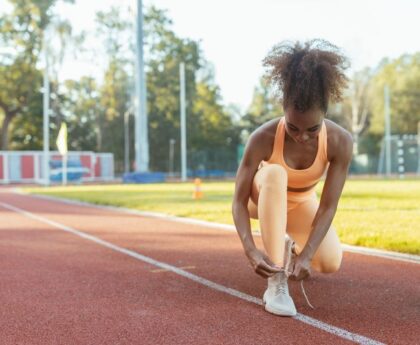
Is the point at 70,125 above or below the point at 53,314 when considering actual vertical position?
above

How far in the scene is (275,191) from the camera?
10.7 feet

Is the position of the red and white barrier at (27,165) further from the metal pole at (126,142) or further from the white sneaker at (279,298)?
the white sneaker at (279,298)

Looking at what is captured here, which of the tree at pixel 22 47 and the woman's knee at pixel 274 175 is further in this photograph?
the tree at pixel 22 47

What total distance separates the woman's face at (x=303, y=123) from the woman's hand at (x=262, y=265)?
75 centimetres

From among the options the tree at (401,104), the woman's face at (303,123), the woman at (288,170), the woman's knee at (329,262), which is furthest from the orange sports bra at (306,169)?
the tree at (401,104)

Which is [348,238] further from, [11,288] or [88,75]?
[88,75]

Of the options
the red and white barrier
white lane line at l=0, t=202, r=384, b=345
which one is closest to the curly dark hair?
white lane line at l=0, t=202, r=384, b=345

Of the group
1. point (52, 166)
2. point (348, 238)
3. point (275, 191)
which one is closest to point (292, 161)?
point (275, 191)

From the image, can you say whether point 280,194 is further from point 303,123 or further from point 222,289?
point 222,289

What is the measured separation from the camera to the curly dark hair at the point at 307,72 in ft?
9.48

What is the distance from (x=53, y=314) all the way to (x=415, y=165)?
129 ft

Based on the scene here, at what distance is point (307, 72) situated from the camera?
2.90 meters

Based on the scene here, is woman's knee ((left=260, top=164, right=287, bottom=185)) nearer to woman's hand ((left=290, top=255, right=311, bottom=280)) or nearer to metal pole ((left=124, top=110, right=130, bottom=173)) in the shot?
woman's hand ((left=290, top=255, right=311, bottom=280))

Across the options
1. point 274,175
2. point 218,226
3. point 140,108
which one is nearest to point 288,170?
point 274,175
